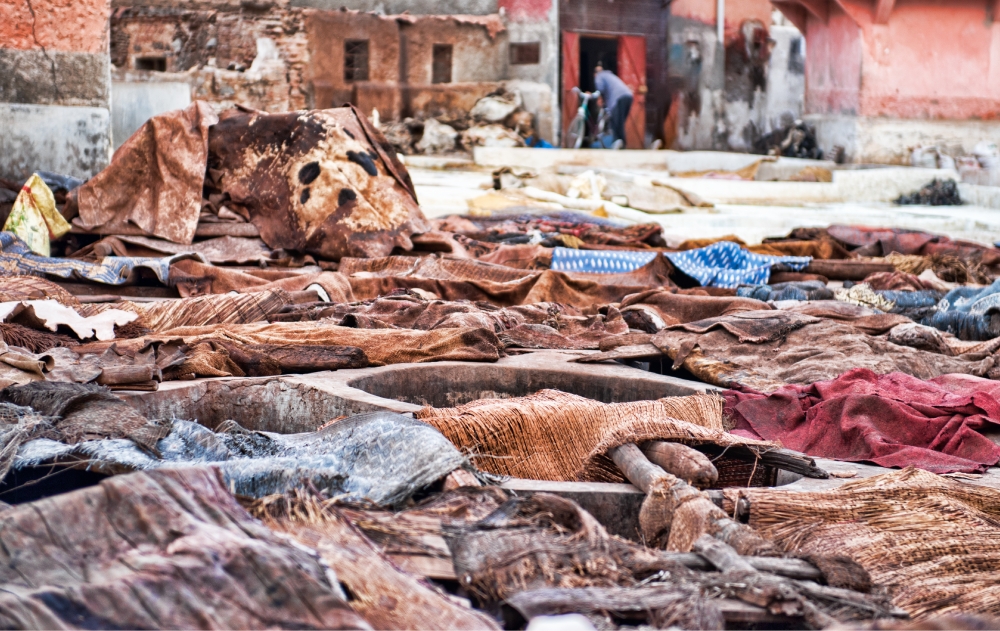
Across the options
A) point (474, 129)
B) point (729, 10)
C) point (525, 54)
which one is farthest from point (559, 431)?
point (729, 10)

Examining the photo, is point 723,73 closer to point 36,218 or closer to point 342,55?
point 342,55

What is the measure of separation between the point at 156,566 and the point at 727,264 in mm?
6945

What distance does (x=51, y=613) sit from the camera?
216 centimetres

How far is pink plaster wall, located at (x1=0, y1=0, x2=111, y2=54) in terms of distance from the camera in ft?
28.3

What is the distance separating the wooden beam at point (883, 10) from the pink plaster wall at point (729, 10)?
8.06 m

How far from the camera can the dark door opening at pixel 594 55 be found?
2645 centimetres

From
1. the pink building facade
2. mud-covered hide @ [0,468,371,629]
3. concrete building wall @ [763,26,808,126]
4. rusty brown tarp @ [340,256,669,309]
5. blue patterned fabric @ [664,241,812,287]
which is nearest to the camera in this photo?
mud-covered hide @ [0,468,371,629]

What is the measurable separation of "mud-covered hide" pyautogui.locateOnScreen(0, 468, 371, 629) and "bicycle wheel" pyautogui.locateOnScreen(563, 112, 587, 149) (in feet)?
65.4

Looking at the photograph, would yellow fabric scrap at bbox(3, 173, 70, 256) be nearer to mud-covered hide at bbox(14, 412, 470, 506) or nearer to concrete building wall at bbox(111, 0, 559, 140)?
mud-covered hide at bbox(14, 412, 470, 506)

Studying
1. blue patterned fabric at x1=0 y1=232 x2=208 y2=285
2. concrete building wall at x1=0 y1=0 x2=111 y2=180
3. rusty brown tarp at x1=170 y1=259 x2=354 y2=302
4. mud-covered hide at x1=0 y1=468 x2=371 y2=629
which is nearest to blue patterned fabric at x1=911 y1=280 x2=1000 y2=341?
rusty brown tarp at x1=170 y1=259 x2=354 y2=302

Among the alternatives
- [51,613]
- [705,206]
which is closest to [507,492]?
[51,613]

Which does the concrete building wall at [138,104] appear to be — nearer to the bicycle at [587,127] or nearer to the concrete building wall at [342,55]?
the concrete building wall at [342,55]

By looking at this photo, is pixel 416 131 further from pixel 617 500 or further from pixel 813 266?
pixel 617 500

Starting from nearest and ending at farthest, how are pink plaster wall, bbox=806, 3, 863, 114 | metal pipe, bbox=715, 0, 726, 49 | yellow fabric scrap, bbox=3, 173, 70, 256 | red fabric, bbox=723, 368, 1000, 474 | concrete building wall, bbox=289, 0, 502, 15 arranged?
1. red fabric, bbox=723, 368, 1000, 474
2. yellow fabric scrap, bbox=3, 173, 70, 256
3. pink plaster wall, bbox=806, 3, 863, 114
4. concrete building wall, bbox=289, 0, 502, 15
5. metal pipe, bbox=715, 0, 726, 49
